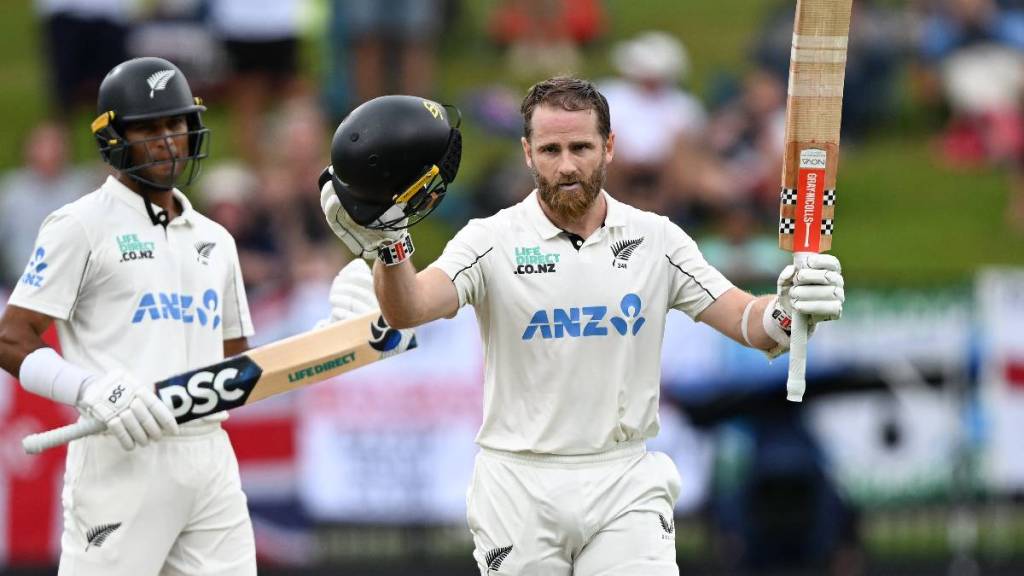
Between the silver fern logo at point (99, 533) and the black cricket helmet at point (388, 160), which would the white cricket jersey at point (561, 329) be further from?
the silver fern logo at point (99, 533)

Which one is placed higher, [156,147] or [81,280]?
[156,147]

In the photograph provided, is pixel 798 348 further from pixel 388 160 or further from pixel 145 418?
pixel 145 418

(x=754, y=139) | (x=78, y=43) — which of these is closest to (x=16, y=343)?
(x=78, y=43)

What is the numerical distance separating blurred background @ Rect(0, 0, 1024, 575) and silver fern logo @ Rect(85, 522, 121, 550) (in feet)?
12.0

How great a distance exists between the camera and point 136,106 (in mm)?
5500

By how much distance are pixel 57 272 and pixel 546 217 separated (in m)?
1.66

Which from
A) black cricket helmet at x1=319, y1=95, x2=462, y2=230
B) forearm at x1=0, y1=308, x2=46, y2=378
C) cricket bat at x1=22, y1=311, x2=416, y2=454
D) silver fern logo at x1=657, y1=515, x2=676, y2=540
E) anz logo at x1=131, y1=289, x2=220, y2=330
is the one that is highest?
black cricket helmet at x1=319, y1=95, x2=462, y2=230

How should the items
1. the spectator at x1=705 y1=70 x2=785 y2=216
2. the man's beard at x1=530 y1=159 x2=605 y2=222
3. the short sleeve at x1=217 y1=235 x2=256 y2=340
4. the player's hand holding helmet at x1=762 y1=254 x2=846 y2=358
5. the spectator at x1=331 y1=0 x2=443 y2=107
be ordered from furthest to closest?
the spectator at x1=331 y1=0 x2=443 y2=107
the spectator at x1=705 y1=70 x2=785 y2=216
the short sleeve at x1=217 y1=235 x2=256 y2=340
the man's beard at x1=530 y1=159 x2=605 y2=222
the player's hand holding helmet at x1=762 y1=254 x2=846 y2=358

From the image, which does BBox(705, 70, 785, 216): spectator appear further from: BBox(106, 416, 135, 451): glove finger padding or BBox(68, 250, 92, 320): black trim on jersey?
BBox(106, 416, 135, 451): glove finger padding

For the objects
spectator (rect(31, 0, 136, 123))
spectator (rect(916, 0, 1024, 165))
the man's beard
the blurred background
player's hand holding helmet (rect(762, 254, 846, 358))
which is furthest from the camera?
spectator (rect(916, 0, 1024, 165))

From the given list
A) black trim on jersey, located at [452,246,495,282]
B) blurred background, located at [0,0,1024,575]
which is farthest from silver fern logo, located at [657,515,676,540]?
blurred background, located at [0,0,1024,575]

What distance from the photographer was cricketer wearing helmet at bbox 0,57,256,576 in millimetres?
5332

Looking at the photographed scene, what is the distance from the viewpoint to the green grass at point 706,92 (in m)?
12.3

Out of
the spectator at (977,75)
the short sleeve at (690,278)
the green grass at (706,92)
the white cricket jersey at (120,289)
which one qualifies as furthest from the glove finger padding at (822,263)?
the spectator at (977,75)
